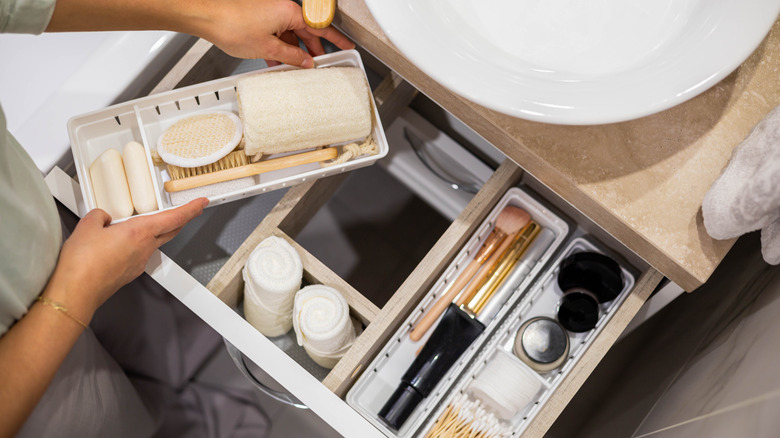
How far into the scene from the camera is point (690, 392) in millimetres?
675

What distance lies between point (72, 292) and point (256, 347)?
0.65 ft

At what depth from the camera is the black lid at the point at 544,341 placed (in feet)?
2.39

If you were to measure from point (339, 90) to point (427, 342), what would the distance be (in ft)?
1.08

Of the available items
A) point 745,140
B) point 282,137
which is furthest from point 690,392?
point 282,137

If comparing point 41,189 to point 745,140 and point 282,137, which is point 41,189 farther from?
point 745,140

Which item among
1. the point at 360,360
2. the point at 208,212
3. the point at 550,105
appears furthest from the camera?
the point at 208,212

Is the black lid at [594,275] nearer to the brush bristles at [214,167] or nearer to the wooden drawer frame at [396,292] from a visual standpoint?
the wooden drawer frame at [396,292]

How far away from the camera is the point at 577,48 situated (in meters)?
0.55

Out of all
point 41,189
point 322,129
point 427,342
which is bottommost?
point 41,189

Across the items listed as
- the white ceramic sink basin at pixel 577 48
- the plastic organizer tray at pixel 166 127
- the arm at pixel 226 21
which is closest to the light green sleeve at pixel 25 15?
the arm at pixel 226 21

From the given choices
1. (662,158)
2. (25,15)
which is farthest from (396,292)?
(25,15)

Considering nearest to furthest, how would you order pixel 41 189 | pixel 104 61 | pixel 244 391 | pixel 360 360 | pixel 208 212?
pixel 41 189 < pixel 360 360 < pixel 104 61 < pixel 208 212 < pixel 244 391

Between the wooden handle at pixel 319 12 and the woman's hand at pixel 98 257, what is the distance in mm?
253

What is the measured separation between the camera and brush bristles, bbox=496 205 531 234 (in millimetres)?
775
